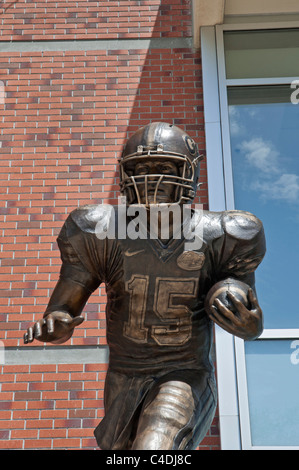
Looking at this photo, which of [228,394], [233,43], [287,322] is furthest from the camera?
[233,43]

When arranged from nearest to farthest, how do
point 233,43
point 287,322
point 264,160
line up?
point 287,322 < point 264,160 < point 233,43

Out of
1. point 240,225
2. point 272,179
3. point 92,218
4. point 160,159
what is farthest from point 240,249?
point 272,179

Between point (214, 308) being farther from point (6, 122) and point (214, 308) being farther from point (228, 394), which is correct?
point (6, 122)

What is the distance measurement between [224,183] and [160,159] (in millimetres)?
2810

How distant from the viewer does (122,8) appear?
A: 6.41 metres

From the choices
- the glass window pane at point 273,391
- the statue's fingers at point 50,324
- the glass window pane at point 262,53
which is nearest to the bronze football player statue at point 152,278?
the statue's fingers at point 50,324

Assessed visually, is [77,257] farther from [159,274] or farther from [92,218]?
[159,274]

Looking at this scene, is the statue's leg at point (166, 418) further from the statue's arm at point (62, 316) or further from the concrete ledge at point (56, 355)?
the concrete ledge at point (56, 355)

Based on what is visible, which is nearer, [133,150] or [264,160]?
[133,150]

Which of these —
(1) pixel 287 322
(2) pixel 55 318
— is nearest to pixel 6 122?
(1) pixel 287 322

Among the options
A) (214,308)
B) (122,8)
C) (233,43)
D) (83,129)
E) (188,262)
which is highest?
(122,8)

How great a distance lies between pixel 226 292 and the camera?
2684 mm

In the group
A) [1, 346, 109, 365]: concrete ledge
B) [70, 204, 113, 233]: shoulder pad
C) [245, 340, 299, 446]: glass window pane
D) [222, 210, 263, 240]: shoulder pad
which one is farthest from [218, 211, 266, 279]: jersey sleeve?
[1, 346, 109, 365]: concrete ledge

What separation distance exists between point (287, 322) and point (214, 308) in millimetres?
2720
